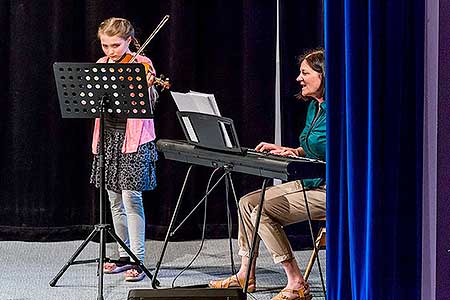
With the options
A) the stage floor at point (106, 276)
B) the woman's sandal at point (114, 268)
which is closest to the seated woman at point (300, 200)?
the stage floor at point (106, 276)

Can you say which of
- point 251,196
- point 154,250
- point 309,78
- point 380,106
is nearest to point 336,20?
point 380,106

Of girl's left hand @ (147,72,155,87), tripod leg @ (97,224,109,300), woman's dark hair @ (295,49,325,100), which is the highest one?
woman's dark hair @ (295,49,325,100)

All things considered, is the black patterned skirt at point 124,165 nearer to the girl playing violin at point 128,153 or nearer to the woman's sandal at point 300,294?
the girl playing violin at point 128,153

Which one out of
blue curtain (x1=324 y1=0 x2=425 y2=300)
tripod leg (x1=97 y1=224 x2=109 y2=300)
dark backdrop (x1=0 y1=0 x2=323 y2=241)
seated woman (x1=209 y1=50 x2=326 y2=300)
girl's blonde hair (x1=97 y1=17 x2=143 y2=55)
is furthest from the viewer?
dark backdrop (x1=0 y1=0 x2=323 y2=241)

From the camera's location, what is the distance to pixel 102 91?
3990 millimetres

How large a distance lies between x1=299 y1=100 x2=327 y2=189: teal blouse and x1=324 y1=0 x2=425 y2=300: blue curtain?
3.10ft

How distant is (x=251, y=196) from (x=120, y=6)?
1.82 m

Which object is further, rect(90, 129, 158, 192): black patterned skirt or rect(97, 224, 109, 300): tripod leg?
rect(90, 129, 158, 192): black patterned skirt

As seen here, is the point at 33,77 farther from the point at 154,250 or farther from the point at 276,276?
the point at 276,276

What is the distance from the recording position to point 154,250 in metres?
5.38

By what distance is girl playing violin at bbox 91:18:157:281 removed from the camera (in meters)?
4.47

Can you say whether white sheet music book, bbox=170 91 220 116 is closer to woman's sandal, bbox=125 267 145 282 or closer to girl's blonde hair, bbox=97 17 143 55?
girl's blonde hair, bbox=97 17 143 55

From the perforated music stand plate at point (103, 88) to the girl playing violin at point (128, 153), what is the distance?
0.44 metres

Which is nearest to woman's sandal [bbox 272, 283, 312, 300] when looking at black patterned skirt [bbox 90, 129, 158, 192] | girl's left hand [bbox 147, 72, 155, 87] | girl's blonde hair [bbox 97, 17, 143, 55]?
black patterned skirt [bbox 90, 129, 158, 192]
